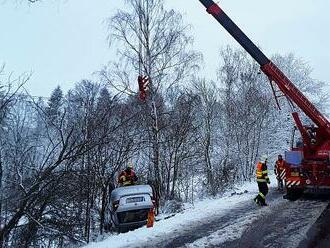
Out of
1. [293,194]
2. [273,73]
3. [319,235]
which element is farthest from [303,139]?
[319,235]

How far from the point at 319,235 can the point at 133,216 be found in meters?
5.20

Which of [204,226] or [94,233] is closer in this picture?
[204,226]

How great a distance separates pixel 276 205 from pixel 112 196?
515 cm

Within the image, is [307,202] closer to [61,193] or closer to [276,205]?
[276,205]

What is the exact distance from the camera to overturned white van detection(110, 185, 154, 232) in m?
11.9

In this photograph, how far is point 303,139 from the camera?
14703 mm

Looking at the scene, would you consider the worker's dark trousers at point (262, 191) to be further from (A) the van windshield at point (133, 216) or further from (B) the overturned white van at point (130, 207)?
(A) the van windshield at point (133, 216)

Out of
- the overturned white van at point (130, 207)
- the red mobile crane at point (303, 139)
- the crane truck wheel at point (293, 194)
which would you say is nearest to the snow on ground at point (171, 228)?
the overturned white van at point (130, 207)

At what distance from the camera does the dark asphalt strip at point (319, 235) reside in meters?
8.19

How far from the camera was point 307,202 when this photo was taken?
1369 centimetres

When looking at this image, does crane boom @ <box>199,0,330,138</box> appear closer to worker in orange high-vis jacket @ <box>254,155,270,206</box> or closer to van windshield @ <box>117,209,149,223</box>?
worker in orange high-vis jacket @ <box>254,155,270,206</box>

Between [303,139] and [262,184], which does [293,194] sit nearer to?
[262,184]

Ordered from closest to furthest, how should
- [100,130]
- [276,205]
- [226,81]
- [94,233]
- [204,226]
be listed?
[204,226] → [100,130] → [276,205] → [94,233] → [226,81]

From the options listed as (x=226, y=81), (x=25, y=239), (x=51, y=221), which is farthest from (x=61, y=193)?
(x=226, y=81)
